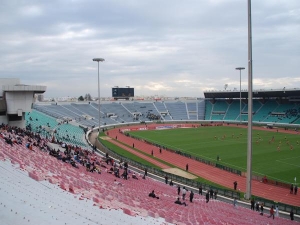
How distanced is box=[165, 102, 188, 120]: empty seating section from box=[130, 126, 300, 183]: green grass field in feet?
80.1

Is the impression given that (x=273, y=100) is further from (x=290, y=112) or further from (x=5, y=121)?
(x=5, y=121)

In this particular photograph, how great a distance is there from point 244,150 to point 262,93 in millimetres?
38937

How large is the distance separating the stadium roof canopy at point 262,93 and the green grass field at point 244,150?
19677 mm

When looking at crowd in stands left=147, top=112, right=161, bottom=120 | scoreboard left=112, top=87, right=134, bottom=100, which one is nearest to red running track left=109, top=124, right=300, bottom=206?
crowd in stands left=147, top=112, right=161, bottom=120

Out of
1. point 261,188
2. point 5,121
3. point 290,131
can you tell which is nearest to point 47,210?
point 261,188

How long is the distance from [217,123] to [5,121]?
173 feet

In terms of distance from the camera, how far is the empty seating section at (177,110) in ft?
259

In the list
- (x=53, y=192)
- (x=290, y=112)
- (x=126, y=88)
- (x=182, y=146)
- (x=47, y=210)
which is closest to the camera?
(x=47, y=210)

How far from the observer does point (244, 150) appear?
38.4 m

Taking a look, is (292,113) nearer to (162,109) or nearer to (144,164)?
(162,109)

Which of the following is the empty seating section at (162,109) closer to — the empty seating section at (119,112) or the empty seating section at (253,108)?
the empty seating section at (119,112)

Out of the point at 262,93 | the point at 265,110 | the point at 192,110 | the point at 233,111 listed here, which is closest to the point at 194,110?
the point at 192,110

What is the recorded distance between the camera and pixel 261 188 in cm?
2333

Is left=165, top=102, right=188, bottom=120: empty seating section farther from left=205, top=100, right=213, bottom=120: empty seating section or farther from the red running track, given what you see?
the red running track
